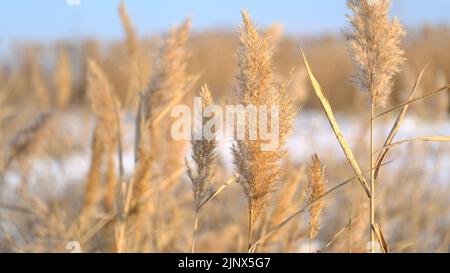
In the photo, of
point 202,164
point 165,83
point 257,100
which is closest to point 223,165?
point 165,83

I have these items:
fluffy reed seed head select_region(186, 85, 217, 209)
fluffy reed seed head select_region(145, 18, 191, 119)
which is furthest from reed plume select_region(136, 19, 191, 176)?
fluffy reed seed head select_region(186, 85, 217, 209)

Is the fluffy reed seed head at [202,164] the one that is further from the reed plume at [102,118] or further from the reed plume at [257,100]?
the reed plume at [102,118]

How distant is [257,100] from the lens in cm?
72

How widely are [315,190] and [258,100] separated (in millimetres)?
180

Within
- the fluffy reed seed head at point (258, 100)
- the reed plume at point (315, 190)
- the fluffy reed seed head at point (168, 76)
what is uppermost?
the fluffy reed seed head at point (168, 76)

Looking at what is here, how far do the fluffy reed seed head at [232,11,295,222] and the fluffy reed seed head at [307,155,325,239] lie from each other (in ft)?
0.21

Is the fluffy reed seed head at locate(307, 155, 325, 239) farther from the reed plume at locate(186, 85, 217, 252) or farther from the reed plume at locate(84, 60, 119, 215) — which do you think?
the reed plume at locate(84, 60, 119, 215)

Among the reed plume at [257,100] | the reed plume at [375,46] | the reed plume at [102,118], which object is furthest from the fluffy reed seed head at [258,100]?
the reed plume at [102,118]

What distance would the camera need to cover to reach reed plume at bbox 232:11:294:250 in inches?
28.6

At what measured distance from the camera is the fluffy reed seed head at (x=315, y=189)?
2.65 ft

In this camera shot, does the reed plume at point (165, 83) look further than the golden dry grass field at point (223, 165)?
Yes

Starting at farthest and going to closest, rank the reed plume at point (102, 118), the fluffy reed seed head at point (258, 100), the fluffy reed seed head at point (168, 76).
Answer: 1. the reed plume at point (102, 118)
2. the fluffy reed seed head at point (168, 76)
3. the fluffy reed seed head at point (258, 100)

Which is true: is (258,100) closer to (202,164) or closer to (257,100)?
(257,100)
